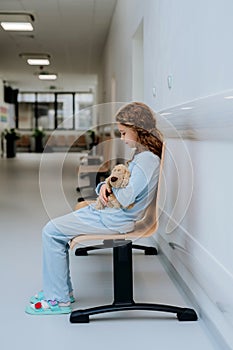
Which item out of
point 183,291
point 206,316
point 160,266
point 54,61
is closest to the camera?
point 206,316

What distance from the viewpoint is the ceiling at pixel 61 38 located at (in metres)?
9.29

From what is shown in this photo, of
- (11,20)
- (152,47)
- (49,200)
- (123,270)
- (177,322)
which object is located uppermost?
(11,20)

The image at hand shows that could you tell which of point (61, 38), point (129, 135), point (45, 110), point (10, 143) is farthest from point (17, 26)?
point (45, 110)

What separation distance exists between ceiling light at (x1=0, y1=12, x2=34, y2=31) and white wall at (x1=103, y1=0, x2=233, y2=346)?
5685 millimetres

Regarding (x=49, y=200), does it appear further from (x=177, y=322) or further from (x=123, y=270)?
(x=177, y=322)

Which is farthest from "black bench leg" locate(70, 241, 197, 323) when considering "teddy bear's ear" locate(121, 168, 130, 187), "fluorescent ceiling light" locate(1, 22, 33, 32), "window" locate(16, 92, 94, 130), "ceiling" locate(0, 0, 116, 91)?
"window" locate(16, 92, 94, 130)

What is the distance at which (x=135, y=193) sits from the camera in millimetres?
2742

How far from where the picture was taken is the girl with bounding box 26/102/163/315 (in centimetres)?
278

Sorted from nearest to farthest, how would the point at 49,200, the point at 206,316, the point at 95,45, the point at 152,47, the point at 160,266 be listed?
the point at 206,316 → the point at 49,200 → the point at 160,266 → the point at 152,47 → the point at 95,45

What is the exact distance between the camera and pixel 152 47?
16.2 ft

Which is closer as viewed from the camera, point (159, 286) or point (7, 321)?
point (7, 321)

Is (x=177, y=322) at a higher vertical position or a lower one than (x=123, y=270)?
Answer: lower

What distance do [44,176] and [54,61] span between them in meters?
13.0

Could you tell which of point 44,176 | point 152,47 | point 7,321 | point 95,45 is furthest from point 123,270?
point 95,45
